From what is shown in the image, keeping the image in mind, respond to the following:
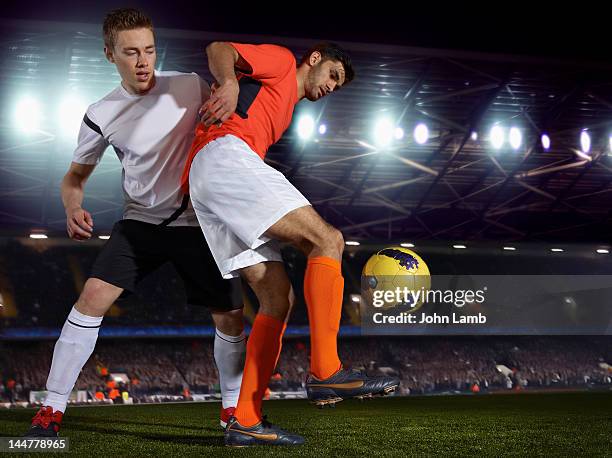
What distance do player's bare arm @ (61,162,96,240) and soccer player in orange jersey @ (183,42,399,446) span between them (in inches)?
28.1

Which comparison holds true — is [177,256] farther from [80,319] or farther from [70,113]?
[70,113]

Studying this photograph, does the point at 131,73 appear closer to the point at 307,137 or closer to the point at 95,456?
→ the point at 95,456

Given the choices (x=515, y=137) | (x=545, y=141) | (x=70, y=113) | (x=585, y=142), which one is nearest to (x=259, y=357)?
(x=70, y=113)

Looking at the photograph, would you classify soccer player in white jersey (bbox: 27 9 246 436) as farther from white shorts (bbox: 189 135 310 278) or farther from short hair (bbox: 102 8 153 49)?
white shorts (bbox: 189 135 310 278)

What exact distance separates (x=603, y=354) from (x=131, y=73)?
68.7 ft

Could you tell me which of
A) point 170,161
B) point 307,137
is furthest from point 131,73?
point 307,137

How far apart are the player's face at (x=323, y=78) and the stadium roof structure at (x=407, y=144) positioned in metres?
8.32

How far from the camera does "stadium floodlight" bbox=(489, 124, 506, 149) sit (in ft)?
56.1

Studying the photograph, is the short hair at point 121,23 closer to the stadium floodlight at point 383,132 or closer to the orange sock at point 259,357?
the orange sock at point 259,357

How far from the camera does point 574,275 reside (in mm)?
22688

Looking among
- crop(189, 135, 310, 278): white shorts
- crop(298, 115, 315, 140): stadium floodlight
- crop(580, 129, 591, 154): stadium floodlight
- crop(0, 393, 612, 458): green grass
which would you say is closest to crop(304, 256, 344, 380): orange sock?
crop(189, 135, 310, 278): white shorts

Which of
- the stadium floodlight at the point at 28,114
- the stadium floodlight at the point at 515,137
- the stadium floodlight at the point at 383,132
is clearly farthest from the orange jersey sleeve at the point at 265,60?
the stadium floodlight at the point at 515,137

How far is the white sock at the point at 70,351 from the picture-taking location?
4055mm

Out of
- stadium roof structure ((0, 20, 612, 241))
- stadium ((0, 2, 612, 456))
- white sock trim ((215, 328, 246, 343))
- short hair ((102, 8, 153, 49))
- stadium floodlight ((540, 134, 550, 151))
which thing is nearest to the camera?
short hair ((102, 8, 153, 49))
